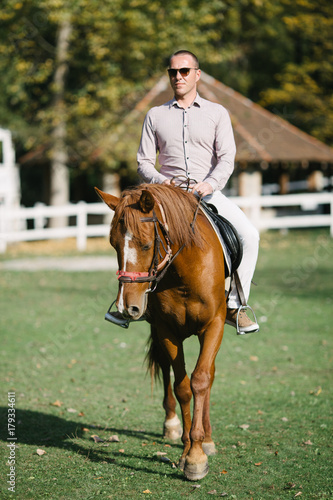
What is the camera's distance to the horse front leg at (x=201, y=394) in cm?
470

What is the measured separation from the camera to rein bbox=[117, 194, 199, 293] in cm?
423

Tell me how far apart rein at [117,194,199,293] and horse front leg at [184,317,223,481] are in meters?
0.71

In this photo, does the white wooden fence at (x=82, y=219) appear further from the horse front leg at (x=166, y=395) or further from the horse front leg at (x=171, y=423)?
the horse front leg at (x=171, y=423)

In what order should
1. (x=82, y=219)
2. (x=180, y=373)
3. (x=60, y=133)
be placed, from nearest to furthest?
(x=180, y=373)
(x=82, y=219)
(x=60, y=133)

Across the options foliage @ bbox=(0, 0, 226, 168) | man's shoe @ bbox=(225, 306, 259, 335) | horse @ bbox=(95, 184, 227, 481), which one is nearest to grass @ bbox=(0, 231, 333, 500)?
horse @ bbox=(95, 184, 227, 481)

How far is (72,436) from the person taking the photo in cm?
585

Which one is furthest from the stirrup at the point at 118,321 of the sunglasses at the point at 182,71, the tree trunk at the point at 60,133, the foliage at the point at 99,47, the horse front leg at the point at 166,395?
the tree trunk at the point at 60,133

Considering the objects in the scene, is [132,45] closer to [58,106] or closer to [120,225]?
[58,106]

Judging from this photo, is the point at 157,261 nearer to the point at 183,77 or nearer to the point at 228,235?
the point at 228,235

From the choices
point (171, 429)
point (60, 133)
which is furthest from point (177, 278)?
point (60, 133)

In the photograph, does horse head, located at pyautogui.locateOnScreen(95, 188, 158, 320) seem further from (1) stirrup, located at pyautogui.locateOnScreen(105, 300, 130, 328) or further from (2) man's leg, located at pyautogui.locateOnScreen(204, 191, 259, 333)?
(2) man's leg, located at pyautogui.locateOnScreen(204, 191, 259, 333)

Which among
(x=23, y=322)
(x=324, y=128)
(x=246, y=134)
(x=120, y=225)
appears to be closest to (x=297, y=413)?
(x=120, y=225)

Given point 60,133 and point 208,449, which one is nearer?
point 208,449

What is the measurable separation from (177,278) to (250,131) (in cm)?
2492
